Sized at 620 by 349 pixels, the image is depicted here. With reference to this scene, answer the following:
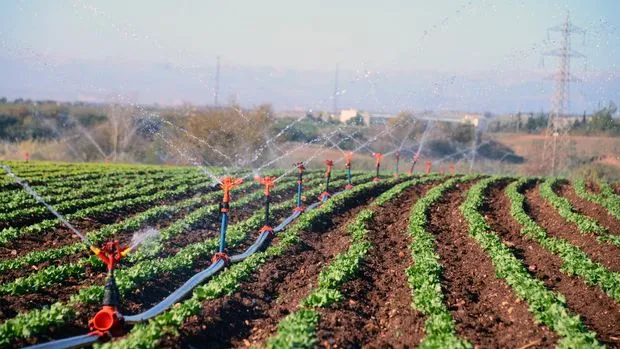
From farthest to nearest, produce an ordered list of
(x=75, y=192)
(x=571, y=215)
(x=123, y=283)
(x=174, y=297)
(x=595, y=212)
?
(x=75, y=192) → (x=595, y=212) → (x=571, y=215) → (x=123, y=283) → (x=174, y=297)

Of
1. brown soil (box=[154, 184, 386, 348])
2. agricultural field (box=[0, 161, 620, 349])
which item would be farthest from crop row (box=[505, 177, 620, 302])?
brown soil (box=[154, 184, 386, 348])

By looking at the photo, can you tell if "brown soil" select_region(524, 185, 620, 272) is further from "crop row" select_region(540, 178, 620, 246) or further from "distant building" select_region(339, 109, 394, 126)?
"distant building" select_region(339, 109, 394, 126)

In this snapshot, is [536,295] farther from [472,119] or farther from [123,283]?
[472,119]

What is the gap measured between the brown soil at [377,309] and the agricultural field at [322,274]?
31mm

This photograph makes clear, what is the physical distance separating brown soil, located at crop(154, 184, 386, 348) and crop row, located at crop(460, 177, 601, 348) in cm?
294

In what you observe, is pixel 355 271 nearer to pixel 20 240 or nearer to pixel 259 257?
pixel 259 257

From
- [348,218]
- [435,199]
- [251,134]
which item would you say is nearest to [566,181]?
[435,199]

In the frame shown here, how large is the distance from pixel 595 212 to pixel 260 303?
13001mm

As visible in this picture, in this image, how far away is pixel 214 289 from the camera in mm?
9195

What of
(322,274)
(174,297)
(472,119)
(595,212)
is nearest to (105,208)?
(322,274)

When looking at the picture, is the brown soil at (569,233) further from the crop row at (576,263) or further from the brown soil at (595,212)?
the brown soil at (595,212)

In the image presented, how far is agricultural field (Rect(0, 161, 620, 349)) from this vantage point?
25.7ft

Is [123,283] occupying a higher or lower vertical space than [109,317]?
lower

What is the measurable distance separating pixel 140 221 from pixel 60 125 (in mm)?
52180
